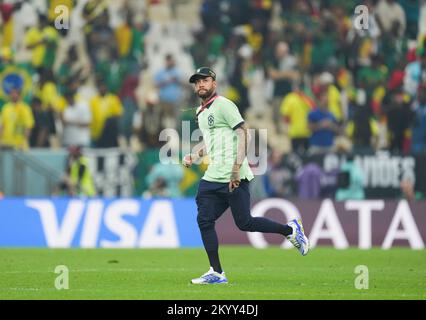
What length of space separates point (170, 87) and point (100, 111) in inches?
63.8

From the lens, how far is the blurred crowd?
2416 cm

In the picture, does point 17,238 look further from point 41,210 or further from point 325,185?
point 325,185

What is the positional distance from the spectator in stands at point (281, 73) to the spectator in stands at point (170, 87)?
2.11m

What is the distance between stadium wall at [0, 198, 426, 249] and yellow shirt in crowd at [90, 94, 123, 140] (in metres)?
3.06

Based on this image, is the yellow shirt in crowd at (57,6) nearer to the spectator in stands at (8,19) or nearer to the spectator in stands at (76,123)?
the spectator in stands at (8,19)

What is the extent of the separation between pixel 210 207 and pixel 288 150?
11165 millimetres

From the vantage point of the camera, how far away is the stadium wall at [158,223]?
21578 mm

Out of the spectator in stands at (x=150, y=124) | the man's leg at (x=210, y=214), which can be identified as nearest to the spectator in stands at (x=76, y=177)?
the spectator in stands at (x=150, y=124)

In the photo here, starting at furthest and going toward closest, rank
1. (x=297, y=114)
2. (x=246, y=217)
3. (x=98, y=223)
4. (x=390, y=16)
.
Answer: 1. (x=390, y=16)
2. (x=297, y=114)
3. (x=98, y=223)
4. (x=246, y=217)

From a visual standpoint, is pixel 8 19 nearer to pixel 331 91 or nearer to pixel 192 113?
pixel 192 113

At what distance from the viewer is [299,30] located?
2664cm

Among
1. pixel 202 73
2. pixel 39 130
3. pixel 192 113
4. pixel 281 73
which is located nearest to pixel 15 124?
pixel 39 130

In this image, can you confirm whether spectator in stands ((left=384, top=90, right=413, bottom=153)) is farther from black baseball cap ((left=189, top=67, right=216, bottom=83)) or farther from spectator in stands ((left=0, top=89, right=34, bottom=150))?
black baseball cap ((left=189, top=67, right=216, bottom=83))

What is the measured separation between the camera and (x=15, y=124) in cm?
2375
